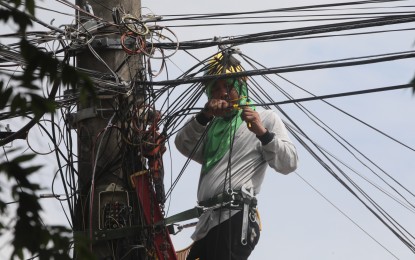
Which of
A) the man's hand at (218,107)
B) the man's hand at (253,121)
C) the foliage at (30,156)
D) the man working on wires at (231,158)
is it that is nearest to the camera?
the foliage at (30,156)

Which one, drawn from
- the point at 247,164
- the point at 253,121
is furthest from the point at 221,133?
the point at 253,121

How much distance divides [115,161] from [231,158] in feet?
2.90

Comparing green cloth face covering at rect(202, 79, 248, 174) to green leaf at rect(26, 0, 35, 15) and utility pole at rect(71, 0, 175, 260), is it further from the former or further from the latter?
green leaf at rect(26, 0, 35, 15)

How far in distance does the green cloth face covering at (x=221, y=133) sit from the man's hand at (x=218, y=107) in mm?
93

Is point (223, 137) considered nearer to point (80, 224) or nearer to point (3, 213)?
point (80, 224)

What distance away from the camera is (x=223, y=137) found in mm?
8953

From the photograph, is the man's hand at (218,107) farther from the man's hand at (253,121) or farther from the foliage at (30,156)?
the foliage at (30,156)

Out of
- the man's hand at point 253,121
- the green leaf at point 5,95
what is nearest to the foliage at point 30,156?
the green leaf at point 5,95

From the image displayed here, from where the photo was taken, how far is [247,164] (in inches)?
345

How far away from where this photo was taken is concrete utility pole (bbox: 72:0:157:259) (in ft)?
29.1

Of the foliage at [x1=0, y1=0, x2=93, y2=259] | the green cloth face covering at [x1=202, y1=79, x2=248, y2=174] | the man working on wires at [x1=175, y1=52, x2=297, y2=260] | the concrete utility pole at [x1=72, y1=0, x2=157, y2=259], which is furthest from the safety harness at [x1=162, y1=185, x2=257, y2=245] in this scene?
the foliage at [x1=0, y1=0, x2=93, y2=259]

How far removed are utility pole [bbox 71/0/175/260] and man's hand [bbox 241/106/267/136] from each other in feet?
3.18

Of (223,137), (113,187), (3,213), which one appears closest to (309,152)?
(223,137)

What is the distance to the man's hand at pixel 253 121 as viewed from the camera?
27.9ft
